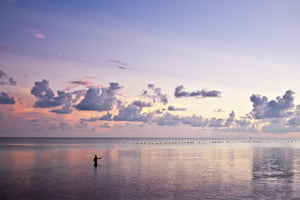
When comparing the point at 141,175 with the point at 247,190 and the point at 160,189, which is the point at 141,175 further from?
the point at 247,190

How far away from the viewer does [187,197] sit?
38.4m

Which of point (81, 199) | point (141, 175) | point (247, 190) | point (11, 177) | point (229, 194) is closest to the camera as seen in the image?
point (81, 199)

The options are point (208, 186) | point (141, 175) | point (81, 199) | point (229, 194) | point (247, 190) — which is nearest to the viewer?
point (81, 199)

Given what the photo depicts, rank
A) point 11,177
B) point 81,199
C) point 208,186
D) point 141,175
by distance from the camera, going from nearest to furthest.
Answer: point 81,199 < point 208,186 < point 11,177 < point 141,175

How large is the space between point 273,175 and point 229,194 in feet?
70.2

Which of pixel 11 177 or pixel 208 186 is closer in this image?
pixel 208 186

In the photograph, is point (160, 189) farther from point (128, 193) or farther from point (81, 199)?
point (81, 199)

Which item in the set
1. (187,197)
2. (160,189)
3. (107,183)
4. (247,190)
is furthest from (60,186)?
(247,190)

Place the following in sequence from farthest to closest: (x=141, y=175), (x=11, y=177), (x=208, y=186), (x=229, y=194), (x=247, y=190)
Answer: (x=141, y=175) < (x=11, y=177) < (x=208, y=186) < (x=247, y=190) < (x=229, y=194)

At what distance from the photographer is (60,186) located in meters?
45.2

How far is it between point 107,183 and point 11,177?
60.6ft

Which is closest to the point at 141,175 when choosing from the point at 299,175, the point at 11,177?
the point at 11,177

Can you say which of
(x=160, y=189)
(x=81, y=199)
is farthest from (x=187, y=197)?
(x=81, y=199)

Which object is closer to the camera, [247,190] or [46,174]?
[247,190]
